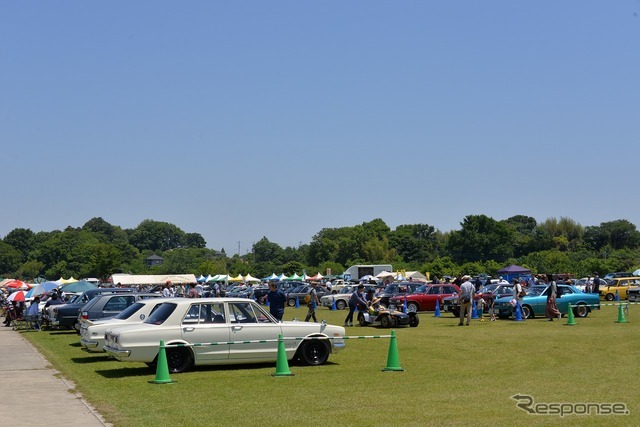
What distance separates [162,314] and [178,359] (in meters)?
0.98

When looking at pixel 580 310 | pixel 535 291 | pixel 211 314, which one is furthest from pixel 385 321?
pixel 211 314

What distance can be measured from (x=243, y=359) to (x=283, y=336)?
3.16 feet

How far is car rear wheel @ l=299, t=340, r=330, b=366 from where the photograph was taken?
17.7 meters

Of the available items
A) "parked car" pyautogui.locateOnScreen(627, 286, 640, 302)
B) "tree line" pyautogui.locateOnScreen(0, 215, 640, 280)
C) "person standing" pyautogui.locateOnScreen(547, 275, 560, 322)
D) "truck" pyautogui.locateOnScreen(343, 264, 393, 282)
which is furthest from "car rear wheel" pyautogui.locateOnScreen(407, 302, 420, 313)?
"tree line" pyautogui.locateOnScreen(0, 215, 640, 280)

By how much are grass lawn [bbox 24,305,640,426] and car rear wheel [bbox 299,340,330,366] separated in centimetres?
23

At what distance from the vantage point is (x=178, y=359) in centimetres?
1655

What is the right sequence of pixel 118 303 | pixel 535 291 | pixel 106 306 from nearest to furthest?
pixel 106 306, pixel 118 303, pixel 535 291

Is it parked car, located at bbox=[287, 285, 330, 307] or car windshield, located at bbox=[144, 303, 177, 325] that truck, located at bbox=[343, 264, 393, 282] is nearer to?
parked car, located at bbox=[287, 285, 330, 307]

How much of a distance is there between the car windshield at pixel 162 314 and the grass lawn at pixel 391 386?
1.05 meters

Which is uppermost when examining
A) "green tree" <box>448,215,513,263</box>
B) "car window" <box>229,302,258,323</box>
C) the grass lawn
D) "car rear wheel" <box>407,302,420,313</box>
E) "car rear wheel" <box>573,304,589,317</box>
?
"green tree" <box>448,215,513,263</box>

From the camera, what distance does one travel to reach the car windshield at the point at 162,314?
16.7 meters

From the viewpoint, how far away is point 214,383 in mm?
15086

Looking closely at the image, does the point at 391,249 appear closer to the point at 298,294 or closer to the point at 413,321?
the point at 298,294

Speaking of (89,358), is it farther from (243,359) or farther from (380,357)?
(380,357)
